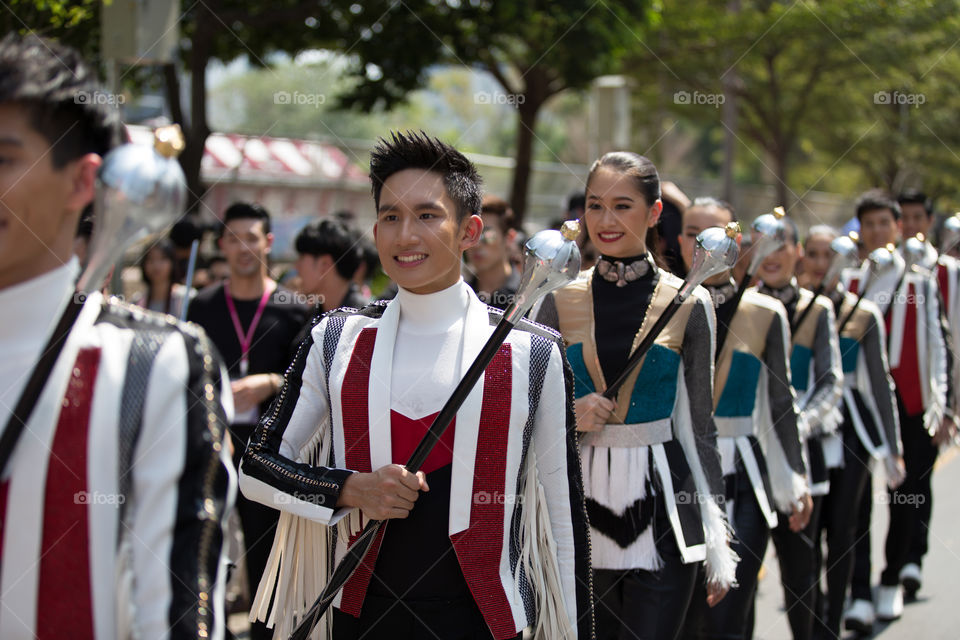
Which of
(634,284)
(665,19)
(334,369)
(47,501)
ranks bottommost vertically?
(47,501)

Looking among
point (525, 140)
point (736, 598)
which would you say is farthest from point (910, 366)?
point (525, 140)

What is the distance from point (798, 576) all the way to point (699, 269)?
2.11m

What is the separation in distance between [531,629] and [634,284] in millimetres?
1461

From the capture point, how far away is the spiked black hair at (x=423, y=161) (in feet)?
9.80

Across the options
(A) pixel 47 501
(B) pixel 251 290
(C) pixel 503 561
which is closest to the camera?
(A) pixel 47 501

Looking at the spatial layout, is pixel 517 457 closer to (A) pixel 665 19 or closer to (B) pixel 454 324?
(B) pixel 454 324

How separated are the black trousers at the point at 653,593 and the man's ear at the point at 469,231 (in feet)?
4.18

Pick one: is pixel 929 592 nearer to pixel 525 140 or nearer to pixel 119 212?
pixel 119 212

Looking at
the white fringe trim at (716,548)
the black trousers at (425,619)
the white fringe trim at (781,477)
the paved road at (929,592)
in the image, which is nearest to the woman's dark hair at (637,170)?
the white fringe trim at (716,548)

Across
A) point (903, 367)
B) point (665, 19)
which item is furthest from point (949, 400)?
point (665, 19)

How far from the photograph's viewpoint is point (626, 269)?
3.98 metres

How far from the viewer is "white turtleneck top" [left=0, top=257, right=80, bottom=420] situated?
1711 mm

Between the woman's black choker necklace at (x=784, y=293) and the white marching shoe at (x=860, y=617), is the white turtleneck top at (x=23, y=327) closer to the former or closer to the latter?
the woman's black choker necklace at (x=784, y=293)

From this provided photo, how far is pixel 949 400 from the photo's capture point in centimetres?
697
